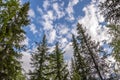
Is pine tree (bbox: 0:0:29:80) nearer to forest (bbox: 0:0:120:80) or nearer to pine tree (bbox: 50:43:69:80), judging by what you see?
forest (bbox: 0:0:120:80)

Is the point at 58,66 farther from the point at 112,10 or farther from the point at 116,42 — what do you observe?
the point at 112,10

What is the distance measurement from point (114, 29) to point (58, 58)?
9773 millimetres

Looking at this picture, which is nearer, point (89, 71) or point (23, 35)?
point (23, 35)

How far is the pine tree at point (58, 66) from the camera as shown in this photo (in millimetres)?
31050

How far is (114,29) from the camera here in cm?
3005

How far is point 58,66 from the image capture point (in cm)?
3139

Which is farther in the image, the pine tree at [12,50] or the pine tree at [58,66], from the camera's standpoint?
the pine tree at [58,66]

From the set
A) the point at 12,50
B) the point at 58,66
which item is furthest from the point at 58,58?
the point at 12,50

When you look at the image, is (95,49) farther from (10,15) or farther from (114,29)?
(10,15)

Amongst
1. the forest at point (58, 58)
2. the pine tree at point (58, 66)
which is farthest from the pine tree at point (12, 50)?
the pine tree at point (58, 66)

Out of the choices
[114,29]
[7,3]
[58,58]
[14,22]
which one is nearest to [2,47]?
[14,22]

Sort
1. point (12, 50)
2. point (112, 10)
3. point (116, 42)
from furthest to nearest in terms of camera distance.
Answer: point (116, 42) < point (12, 50) < point (112, 10)

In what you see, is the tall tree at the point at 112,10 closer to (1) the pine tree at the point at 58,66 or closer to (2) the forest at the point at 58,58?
(2) the forest at the point at 58,58

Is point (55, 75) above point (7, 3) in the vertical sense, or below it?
below
